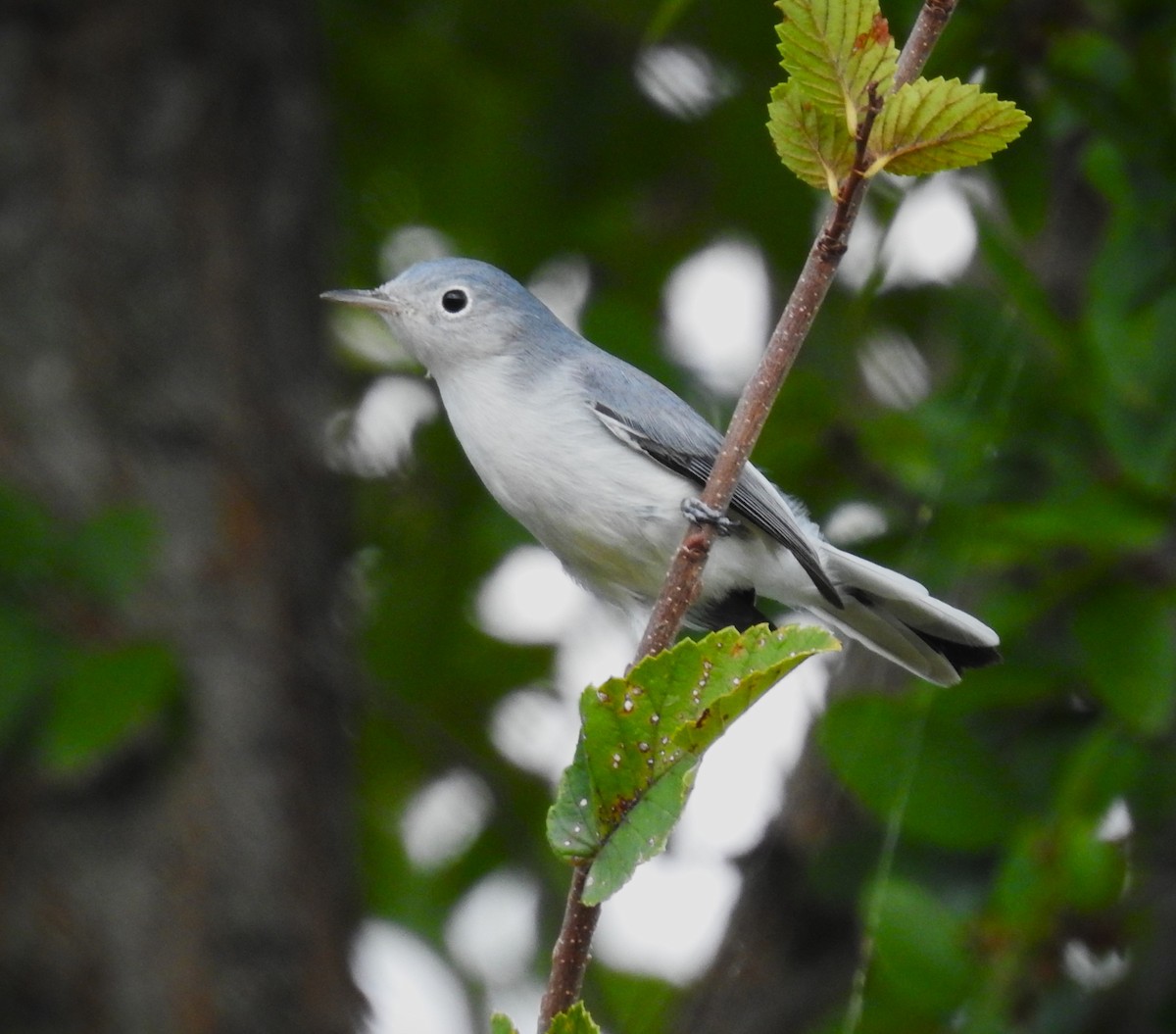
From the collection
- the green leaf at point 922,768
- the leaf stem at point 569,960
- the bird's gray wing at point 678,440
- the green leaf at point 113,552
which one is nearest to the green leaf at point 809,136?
the leaf stem at point 569,960

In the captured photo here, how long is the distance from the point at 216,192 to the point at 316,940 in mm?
1961

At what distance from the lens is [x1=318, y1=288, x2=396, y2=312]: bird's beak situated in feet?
8.84

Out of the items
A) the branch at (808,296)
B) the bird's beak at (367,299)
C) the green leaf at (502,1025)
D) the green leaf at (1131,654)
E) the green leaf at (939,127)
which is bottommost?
the green leaf at (1131,654)

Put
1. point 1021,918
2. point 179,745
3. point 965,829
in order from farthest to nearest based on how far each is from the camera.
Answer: point 179,745 < point 965,829 < point 1021,918

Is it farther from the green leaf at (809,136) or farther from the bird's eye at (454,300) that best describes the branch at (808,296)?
the bird's eye at (454,300)

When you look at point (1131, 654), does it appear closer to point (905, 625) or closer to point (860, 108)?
point (905, 625)

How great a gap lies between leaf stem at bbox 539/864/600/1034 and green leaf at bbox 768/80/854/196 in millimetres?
740

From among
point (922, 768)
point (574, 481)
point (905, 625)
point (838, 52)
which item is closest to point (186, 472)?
point (574, 481)

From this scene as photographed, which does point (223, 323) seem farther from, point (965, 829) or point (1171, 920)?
point (1171, 920)

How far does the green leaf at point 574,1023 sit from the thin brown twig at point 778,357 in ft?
0.09

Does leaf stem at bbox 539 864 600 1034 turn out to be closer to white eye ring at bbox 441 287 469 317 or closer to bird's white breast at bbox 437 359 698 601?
bird's white breast at bbox 437 359 698 601

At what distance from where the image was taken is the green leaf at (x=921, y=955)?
9.37ft

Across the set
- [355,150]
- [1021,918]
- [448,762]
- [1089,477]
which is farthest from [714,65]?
[1021,918]

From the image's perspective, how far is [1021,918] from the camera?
113 inches
